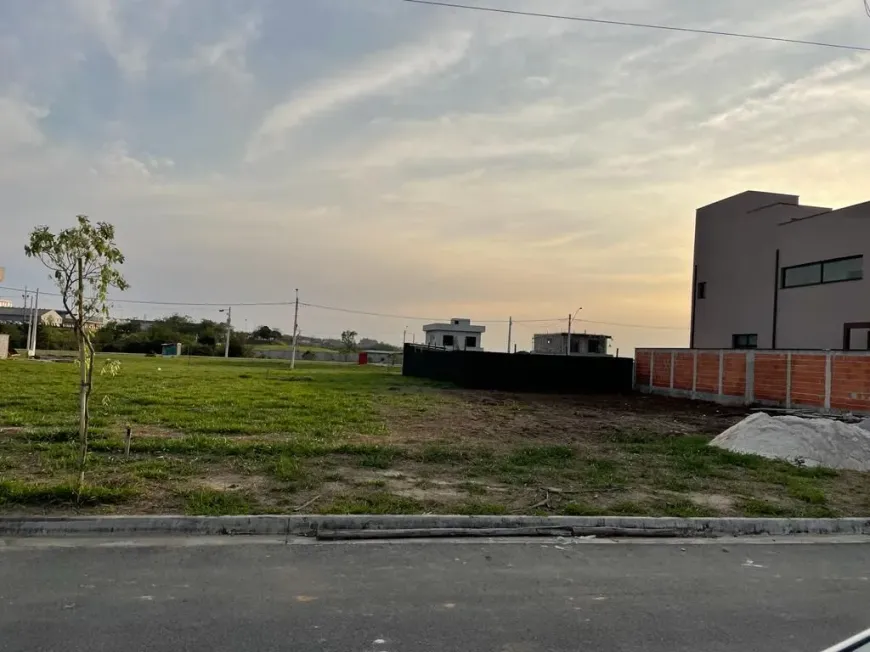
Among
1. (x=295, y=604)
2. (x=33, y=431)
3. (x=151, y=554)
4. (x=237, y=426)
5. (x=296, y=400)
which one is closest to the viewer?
(x=295, y=604)

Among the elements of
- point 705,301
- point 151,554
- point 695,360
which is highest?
point 705,301

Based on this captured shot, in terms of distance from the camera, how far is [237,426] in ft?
38.7

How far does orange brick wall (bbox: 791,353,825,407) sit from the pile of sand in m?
8.46

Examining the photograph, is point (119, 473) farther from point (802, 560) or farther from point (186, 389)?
point (186, 389)

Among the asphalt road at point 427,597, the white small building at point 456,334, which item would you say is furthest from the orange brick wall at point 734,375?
the white small building at point 456,334

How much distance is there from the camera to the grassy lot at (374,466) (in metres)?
6.90

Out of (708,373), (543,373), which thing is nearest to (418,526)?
(708,373)

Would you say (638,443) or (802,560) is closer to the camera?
(802,560)

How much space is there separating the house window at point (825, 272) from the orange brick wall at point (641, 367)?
21.4 feet

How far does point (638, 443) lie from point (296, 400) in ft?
30.6

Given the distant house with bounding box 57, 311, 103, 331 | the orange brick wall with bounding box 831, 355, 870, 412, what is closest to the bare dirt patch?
the orange brick wall with bounding box 831, 355, 870, 412

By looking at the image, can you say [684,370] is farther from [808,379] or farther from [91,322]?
[91,322]

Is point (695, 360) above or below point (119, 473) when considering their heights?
above

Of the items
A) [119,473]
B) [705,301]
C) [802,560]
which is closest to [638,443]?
[802,560]
